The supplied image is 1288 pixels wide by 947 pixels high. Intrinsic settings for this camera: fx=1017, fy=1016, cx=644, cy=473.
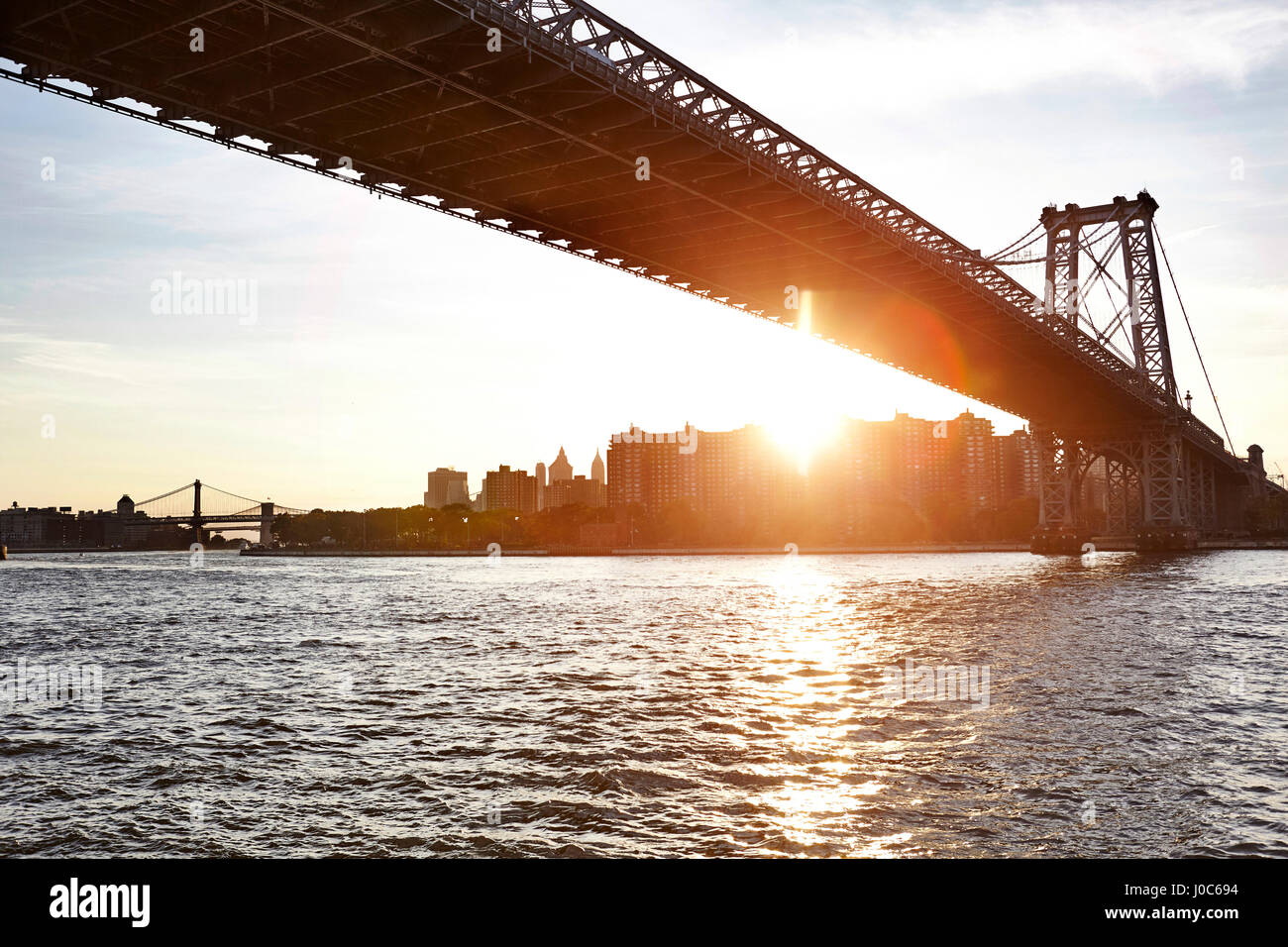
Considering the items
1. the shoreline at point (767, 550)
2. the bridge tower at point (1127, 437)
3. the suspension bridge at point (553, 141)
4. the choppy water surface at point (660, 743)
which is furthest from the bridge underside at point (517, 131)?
the shoreline at point (767, 550)

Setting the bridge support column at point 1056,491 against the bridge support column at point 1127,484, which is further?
the bridge support column at point 1056,491

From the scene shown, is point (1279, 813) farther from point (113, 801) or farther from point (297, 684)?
point (297, 684)

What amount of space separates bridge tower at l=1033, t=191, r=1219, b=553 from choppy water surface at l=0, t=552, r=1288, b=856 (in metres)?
58.4

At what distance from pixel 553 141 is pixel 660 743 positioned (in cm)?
2314

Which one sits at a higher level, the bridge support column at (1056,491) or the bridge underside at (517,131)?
the bridge underside at (517,131)

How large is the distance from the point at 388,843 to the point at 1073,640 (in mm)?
23759

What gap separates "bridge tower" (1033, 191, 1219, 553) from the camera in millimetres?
88812

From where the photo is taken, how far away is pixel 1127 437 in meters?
91.4

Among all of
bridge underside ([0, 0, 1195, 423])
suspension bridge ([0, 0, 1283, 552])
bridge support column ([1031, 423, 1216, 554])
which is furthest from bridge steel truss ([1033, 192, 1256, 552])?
bridge underside ([0, 0, 1195, 423])

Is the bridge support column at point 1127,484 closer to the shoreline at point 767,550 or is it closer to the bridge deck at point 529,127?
the shoreline at point 767,550

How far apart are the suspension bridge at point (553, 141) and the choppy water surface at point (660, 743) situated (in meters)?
15.7

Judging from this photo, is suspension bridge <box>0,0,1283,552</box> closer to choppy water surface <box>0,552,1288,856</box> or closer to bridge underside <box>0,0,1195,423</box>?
bridge underside <box>0,0,1195,423</box>

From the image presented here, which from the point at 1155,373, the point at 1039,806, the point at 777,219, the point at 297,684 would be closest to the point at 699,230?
the point at 777,219

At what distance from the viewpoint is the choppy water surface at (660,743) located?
35.1 ft
